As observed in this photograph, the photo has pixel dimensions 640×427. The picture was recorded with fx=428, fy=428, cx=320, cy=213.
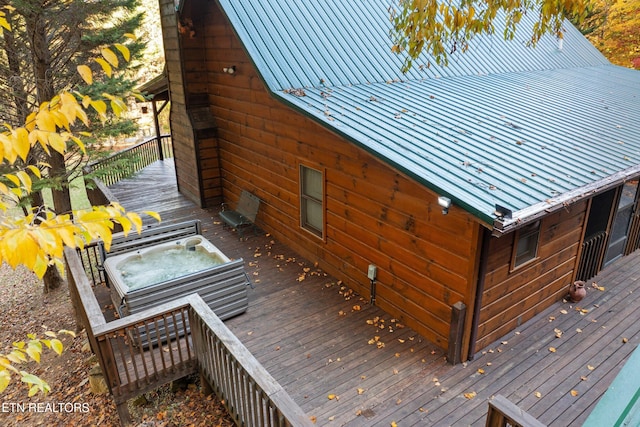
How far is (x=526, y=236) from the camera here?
18.6ft

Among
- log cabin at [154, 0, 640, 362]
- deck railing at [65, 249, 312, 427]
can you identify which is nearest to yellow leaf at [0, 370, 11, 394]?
deck railing at [65, 249, 312, 427]

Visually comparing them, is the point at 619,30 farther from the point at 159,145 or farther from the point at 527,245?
the point at 159,145

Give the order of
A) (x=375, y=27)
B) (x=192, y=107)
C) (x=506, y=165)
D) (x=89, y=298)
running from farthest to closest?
(x=192, y=107) → (x=375, y=27) → (x=506, y=165) → (x=89, y=298)

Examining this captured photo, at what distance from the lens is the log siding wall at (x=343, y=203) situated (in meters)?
5.40

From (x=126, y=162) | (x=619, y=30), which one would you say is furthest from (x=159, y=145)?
(x=619, y=30)

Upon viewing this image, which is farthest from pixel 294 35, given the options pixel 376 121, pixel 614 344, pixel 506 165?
pixel 614 344

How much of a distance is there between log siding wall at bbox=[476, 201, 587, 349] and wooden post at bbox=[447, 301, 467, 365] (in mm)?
360

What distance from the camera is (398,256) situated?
19.9 ft

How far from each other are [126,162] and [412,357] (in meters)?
8.43

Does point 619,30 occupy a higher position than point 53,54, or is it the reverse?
point 619,30

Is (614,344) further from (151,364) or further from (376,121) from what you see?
(151,364)

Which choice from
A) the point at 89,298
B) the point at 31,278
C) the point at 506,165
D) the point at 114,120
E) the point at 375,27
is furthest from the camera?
the point at 31,278

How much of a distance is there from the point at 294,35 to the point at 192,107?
361 cm

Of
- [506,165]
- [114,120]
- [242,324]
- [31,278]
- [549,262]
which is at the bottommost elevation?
[31,278]
